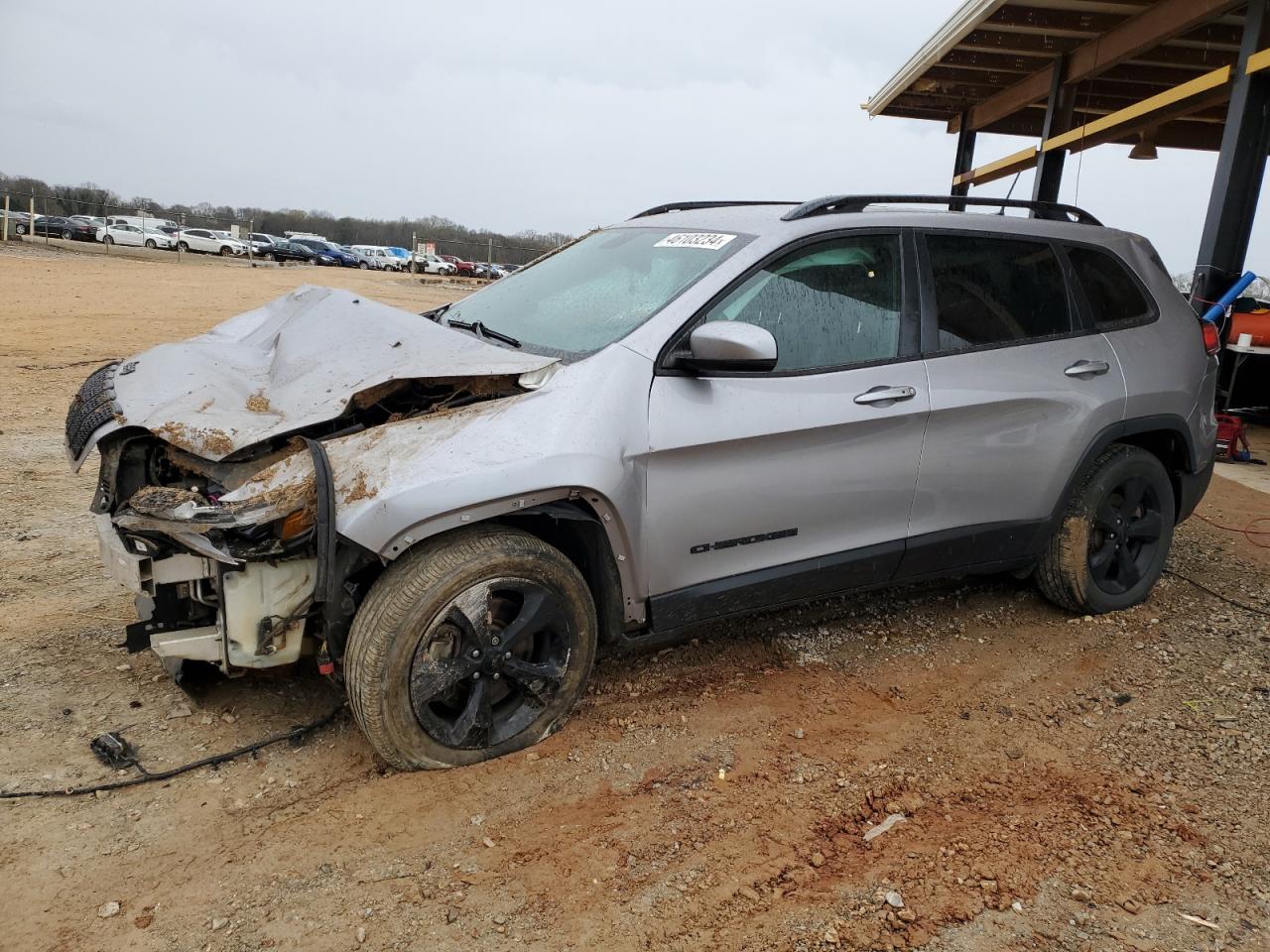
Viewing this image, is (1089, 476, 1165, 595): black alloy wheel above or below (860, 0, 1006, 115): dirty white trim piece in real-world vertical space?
below

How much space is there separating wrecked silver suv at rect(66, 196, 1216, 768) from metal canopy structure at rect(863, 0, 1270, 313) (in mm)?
4374

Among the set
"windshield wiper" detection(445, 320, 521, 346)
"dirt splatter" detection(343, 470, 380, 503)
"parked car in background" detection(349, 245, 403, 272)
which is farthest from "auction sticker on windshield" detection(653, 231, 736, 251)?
"parked car in background" detection(349, 245, 403, 272)

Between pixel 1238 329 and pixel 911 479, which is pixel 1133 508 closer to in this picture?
pixel 911 479

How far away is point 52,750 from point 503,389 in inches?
71.2

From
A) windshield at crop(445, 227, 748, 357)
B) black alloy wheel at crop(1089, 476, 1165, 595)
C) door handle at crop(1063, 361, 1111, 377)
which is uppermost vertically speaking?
windshield at crop(445, 227, 748, 357)

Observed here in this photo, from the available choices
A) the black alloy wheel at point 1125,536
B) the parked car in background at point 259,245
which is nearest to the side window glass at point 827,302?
the black alloy wheel at point 1125,536

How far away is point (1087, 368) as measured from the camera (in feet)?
12.9

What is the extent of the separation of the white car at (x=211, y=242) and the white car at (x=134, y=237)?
78 centimetres

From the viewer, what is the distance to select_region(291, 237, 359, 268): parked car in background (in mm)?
45844

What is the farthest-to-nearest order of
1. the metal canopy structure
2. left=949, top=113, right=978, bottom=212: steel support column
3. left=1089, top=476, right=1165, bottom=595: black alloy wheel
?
left=949, top=113, right=978, bottom=212: steel support column < the metal canopy structure < left=1089, top=476, right=1165, bottom=595: black alloy wheel

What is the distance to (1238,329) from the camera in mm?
8891

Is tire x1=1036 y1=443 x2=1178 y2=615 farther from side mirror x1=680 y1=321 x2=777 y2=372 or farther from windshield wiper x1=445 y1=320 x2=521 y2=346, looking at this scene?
windshield wiper x1=445 y1=320 x2=521 y2=346

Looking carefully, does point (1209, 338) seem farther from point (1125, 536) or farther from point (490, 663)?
point (490, 663)

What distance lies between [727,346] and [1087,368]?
6.35 ft
